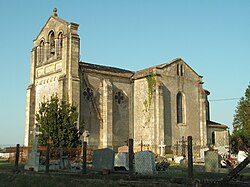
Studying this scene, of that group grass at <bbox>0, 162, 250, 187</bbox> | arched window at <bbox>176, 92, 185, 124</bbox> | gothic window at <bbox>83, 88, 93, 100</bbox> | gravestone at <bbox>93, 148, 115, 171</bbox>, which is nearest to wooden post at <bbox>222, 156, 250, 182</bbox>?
grass at <bbox>0, 162, 250, 187</bbox>

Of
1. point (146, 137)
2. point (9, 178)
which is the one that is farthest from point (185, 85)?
point (9, 178)

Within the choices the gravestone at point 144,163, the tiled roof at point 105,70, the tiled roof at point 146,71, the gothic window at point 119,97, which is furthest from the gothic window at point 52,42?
the gravestone at point 144,163

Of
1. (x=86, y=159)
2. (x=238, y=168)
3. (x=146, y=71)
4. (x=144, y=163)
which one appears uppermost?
(x=146, y=71)

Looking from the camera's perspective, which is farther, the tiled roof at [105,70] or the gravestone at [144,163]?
the tiled roof at [105,70]

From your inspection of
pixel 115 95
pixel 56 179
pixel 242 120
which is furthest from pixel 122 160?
pixel 242 120

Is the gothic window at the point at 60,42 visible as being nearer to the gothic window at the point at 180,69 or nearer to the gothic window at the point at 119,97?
the gothic window at the point at 119,97

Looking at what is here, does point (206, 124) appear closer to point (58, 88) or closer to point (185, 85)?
point (185, 85)

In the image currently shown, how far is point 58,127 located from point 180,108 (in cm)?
1875

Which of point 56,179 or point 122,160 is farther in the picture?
point 122,160

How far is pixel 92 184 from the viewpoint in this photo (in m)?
11.6

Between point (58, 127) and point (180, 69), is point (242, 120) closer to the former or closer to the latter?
point (180, 69)

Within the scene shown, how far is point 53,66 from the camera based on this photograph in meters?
34.4

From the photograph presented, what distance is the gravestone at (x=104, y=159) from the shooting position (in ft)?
54.8

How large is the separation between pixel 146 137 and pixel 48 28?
50.4 feet
